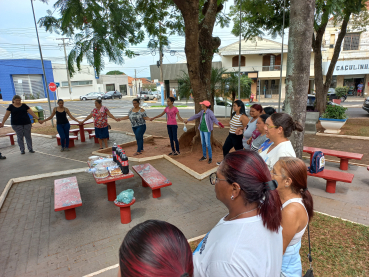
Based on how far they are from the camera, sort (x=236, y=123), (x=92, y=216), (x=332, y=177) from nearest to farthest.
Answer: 1. (x=92, y=216)
2. (x=332, y=177)
3. (x=236, y=123)

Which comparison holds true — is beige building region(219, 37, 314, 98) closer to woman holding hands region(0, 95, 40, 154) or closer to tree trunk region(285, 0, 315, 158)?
woman holding hands region(0, 95, 40, 154)

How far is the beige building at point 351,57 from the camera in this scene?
27.4 metres

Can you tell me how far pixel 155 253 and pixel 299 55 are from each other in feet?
14.3

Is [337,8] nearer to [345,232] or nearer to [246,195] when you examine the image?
[345,232]

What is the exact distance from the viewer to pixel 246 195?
1296 millimetres

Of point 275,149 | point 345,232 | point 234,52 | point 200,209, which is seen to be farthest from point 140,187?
point 234,52

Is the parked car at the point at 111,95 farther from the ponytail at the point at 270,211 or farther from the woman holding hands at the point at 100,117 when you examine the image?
the ponytail at the point at 270,211

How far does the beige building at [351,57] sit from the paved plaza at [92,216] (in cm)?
2835

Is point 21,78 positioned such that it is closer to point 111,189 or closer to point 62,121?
point 62,121

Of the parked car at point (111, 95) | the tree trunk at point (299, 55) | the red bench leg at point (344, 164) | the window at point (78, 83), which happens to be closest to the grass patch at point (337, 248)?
the tree trunk at point (299, 55)

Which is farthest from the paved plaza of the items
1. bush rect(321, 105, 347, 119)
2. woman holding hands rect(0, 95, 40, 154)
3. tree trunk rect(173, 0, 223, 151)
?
bush rect(321, 105, 347, 119)

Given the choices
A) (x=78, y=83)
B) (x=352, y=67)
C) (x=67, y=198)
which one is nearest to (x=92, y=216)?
(x=67, y=198)

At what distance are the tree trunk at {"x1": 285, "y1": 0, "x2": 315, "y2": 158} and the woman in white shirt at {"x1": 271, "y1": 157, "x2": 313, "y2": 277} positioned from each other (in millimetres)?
2708

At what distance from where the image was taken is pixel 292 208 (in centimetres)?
173
